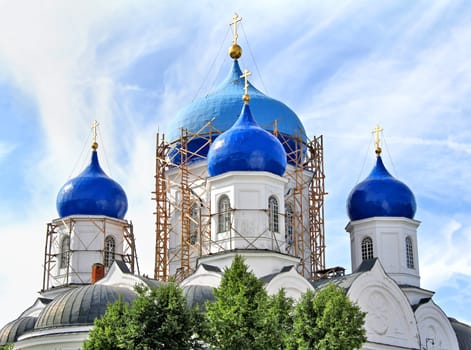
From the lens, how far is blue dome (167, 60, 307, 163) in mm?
30125

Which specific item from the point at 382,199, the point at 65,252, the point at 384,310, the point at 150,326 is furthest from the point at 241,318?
the point at 382,199

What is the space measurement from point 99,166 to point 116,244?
112 inches

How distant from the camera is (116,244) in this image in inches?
1166

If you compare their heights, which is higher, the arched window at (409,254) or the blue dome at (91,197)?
the blue dome at (91,197)

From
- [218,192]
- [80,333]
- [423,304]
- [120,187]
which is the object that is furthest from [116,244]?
[423,304]

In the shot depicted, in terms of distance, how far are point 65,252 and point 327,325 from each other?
1225 centimetres

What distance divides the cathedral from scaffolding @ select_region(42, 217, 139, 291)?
0.11ft

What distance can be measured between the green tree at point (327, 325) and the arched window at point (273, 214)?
5656 mm

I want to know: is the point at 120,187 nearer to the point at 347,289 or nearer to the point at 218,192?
the point at 218,192

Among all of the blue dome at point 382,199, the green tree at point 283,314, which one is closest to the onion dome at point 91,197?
the blue dome at point 382,199

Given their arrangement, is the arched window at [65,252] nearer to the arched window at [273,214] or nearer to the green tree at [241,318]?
the arched window at [273,214]

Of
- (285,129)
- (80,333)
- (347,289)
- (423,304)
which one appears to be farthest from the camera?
(285,129)

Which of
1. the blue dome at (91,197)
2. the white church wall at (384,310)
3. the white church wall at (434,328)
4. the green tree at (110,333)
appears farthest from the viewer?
the blue dome at (91,197)

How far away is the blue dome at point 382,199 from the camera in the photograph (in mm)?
29938
